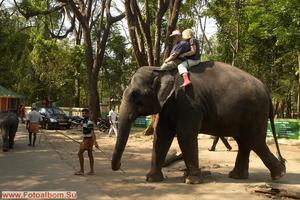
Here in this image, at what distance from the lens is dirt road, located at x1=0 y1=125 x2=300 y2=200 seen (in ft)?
30.1

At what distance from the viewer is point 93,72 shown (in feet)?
110

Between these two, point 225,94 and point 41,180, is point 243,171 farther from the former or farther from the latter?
point 41,180

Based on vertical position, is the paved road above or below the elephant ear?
below

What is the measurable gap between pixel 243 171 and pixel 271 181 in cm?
65

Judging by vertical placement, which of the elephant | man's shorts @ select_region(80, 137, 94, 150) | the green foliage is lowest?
man's shorts @ select_region(80, 137, 94, 150)

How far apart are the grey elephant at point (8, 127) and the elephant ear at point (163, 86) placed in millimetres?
8940

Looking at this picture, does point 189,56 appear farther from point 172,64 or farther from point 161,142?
point 161,142

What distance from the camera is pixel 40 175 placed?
1153 cm

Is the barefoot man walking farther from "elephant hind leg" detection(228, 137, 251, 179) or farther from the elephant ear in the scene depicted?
"elephant hind leg" detection(228, 137, 251, 179)

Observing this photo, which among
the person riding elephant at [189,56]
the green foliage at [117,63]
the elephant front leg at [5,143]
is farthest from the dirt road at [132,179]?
the green foliage at [117,63]

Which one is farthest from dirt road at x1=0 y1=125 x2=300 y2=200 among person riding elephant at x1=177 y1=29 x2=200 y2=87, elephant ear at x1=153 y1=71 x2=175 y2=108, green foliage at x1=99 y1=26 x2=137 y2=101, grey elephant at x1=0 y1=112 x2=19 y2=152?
green foliage at x1=99 y1=26 x2=137 y2=101

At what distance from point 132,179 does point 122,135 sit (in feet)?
4.96

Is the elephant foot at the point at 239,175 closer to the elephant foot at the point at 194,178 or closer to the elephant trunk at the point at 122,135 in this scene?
the elephant foot at the point at 194,178

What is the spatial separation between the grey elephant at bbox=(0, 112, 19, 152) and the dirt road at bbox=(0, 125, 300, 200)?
2.90ft
